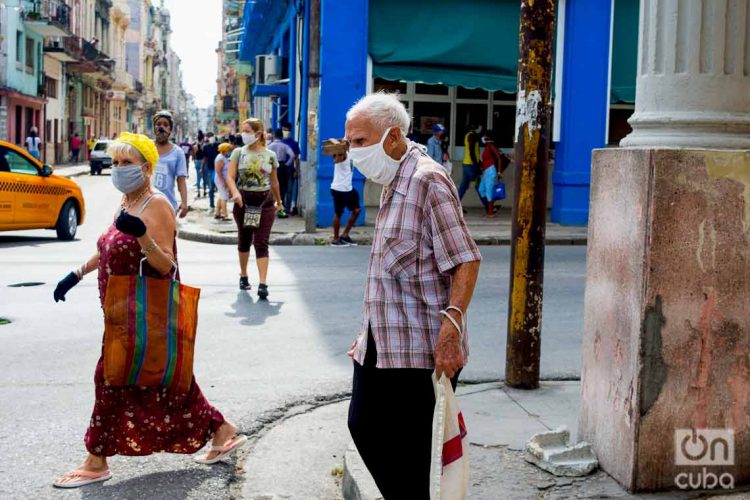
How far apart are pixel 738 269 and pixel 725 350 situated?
0.33m

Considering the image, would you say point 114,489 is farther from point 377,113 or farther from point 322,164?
point 322,164

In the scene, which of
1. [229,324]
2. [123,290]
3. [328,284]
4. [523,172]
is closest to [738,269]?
[523,172]

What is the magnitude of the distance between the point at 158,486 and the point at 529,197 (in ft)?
8.67

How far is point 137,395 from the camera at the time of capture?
4.61 meters

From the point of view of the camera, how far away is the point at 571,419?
5164 millimetres

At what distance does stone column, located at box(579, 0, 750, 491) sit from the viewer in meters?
3.84

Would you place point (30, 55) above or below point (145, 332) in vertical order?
above

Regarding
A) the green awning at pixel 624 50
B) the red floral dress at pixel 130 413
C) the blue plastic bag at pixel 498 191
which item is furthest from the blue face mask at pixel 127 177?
the green awning at pixel 624 50

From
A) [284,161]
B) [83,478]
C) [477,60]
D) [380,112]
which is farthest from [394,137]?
[284,161]

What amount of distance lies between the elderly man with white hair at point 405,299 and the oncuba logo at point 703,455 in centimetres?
111

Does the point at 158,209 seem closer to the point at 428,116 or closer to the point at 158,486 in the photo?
the point at 158,486

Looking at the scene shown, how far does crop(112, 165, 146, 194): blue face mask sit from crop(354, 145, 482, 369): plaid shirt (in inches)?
66.3

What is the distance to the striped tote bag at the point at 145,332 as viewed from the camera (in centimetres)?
447

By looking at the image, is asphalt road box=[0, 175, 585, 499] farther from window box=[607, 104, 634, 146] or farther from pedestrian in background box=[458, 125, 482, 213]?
window box=[607, 104, 634, 146]
